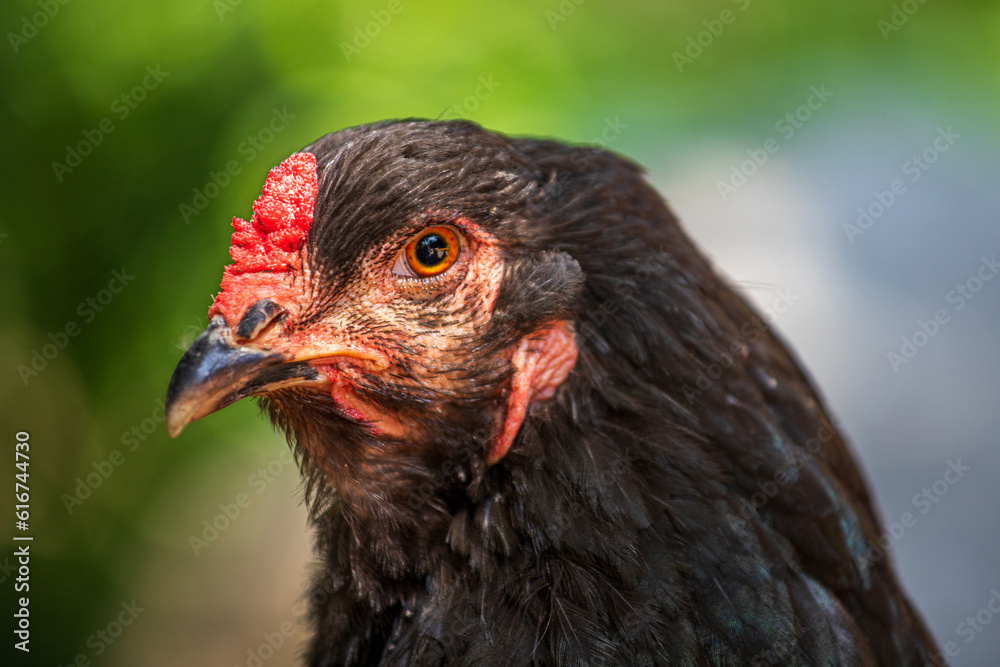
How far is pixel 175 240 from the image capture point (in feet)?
12.9

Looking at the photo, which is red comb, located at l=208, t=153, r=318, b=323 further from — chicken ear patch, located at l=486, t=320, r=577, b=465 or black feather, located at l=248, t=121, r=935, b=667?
chicken ear patch, located at l=486, t=320, r=577, b=465

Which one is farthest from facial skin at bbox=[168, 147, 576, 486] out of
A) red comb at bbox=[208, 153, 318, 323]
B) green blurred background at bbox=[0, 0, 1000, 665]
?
green blurred background at bbox=[0, 0, 1000, 665]

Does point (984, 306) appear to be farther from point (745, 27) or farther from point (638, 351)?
point (638, 351)

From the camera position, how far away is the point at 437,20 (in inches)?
178

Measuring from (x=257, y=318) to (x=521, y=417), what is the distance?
0.64 metres

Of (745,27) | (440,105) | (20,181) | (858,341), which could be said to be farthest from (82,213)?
(745,27)

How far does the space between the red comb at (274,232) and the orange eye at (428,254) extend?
24 cm

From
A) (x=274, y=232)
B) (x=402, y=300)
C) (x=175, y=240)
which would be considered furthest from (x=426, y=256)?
(x=175, y=240)

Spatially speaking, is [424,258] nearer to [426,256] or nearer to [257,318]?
[426,256]

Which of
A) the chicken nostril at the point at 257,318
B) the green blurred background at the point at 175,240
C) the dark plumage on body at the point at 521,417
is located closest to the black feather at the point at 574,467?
the dark plumage on body at the point at 521,417

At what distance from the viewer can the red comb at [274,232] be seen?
6.11 ft

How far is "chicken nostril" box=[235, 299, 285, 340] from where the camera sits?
5.87 ft

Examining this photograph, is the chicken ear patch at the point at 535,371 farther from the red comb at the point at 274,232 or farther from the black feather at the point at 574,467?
the red comb at the point at 274,232

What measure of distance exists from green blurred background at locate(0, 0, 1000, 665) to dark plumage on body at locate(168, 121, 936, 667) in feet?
3.63
